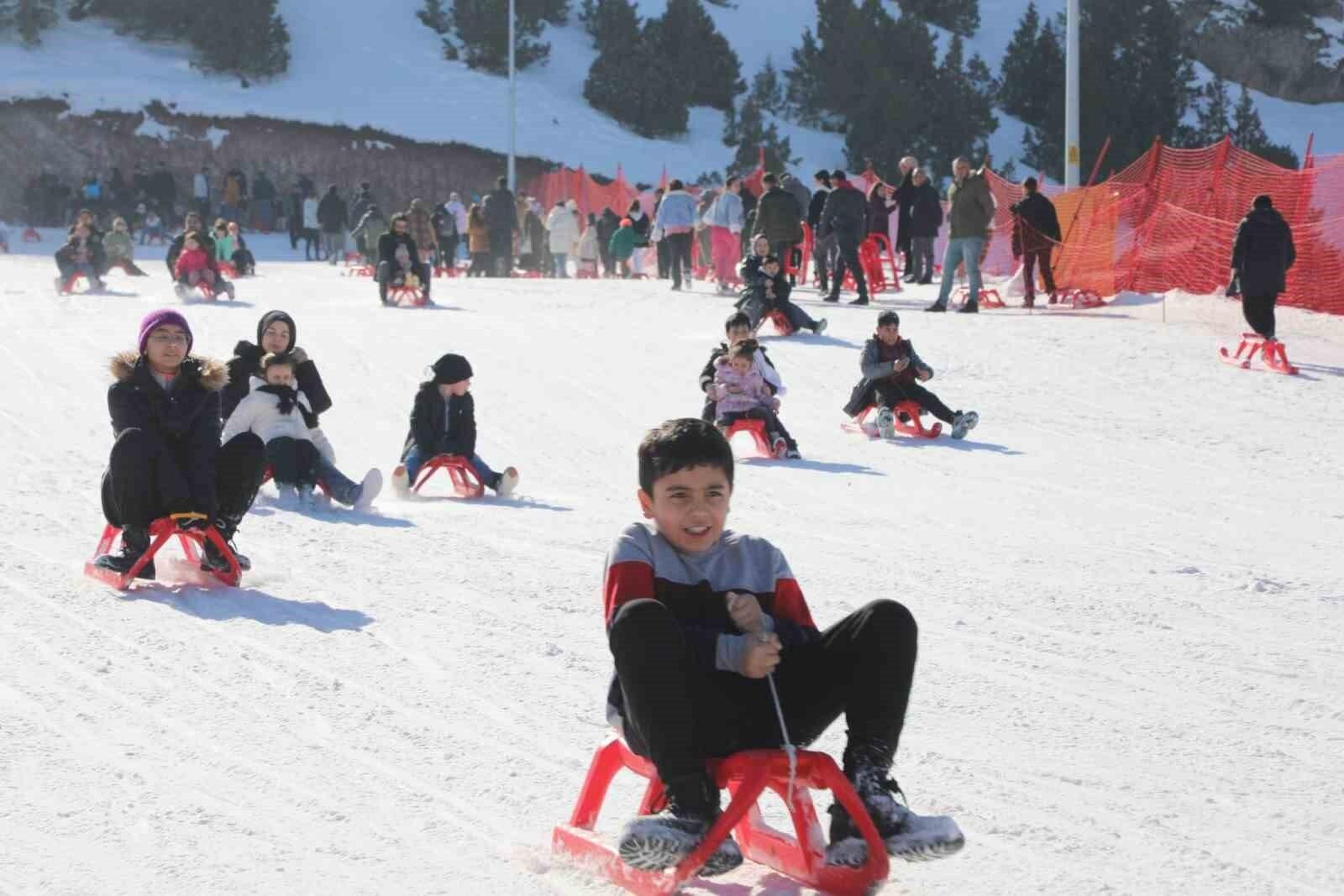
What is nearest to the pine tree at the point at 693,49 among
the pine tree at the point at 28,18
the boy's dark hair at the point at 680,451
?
the pine tree at the point at 28,18

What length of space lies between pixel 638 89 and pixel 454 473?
41.1 metres

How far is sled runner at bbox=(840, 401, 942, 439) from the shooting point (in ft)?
40.5

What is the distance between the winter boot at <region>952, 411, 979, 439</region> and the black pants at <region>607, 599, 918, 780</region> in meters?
8.62

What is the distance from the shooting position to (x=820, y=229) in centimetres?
2098

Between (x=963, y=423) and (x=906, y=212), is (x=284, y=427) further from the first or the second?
(x=906, y=212)

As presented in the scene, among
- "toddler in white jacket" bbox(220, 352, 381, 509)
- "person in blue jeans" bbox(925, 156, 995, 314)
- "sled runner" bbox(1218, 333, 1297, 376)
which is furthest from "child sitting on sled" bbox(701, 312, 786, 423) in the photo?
"person in blue jeans" bbox(925, 156, 995, 314)

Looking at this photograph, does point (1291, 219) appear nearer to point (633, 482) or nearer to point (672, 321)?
point (672, 321)

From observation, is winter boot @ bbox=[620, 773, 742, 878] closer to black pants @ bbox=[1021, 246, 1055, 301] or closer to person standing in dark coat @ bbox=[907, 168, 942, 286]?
black pants @ bbox=[1021, 246, 1055, 301]

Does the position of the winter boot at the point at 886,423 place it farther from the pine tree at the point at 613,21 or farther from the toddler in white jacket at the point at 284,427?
the pine tree at the point at 613,21

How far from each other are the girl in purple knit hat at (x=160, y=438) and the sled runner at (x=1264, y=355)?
1060cm

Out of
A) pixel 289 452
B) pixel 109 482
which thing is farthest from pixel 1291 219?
pixel 109 482

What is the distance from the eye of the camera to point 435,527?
343 inches

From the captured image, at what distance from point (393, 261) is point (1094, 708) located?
17.1 m

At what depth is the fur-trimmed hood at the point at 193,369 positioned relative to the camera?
6.85 metres
